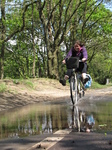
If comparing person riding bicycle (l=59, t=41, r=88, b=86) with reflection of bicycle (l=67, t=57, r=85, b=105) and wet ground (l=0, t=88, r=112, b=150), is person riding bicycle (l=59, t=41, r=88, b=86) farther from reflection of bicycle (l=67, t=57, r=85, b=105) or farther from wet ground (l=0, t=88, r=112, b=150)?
wet ground (l=0, t=88, r=112, b=150)

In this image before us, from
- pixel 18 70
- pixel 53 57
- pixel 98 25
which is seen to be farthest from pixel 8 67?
pixel 53 57

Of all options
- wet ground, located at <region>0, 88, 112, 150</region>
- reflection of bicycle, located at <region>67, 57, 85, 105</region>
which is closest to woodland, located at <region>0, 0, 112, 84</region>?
reflection of bicycle, located at <region>67, 57, 85, 105</region>

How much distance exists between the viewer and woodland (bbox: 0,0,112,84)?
2542cm

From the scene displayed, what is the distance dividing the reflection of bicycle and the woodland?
14.8 metres

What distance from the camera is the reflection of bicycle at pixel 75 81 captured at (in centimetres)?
875

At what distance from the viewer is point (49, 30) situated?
27.5 meters

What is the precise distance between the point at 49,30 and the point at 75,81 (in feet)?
61.5

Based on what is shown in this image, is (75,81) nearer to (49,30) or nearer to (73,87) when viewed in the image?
(73,87)

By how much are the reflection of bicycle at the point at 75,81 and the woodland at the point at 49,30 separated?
1478 cm

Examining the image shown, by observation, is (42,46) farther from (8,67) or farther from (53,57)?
(53,57)

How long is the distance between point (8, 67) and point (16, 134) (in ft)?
157

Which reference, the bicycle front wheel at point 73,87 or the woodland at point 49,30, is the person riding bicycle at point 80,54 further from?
the woodland at point 49,30

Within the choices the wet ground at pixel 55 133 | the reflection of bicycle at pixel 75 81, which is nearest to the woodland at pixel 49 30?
the reflection of bicycle at pixel 75 81

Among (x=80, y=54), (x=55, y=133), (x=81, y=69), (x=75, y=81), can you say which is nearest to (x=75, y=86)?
(x=75, y=81)
